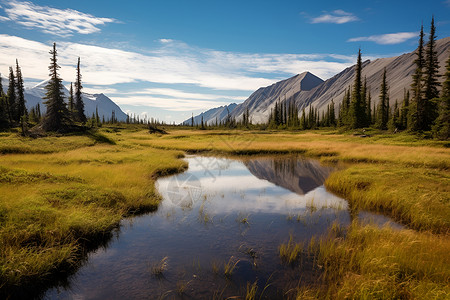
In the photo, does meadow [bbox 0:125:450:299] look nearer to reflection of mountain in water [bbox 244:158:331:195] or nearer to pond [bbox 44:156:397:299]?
pond [bbox 44:156:397:299]

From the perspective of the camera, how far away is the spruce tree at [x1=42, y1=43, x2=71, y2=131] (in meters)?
41.1

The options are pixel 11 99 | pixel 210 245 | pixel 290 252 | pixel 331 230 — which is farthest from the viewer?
pixel 11 99

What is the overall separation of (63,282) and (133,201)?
227 inches

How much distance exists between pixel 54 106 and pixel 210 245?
45.2 meters

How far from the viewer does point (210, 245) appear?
8656 mm

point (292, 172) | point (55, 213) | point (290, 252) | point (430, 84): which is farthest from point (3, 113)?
point (430, 84)

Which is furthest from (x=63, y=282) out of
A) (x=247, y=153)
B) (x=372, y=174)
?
(x=247, y=153)

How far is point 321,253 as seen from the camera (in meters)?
7.86

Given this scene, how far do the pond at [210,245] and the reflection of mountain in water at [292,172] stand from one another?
1.06m

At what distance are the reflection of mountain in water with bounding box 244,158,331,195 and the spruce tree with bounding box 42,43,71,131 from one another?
112ft

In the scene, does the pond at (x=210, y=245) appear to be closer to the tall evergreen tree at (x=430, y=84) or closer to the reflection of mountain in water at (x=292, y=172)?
the reflection of mountain in water at (x=292, y=172)

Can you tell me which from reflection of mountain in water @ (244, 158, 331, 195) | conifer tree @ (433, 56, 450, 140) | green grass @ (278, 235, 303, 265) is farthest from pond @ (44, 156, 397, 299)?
conifer tree @ (433, 56, 450, 140)

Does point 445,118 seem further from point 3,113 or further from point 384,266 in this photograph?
point 3,113

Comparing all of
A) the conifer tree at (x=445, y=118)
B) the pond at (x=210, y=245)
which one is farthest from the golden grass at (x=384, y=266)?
the conifer tree at (x=445, y=118)
